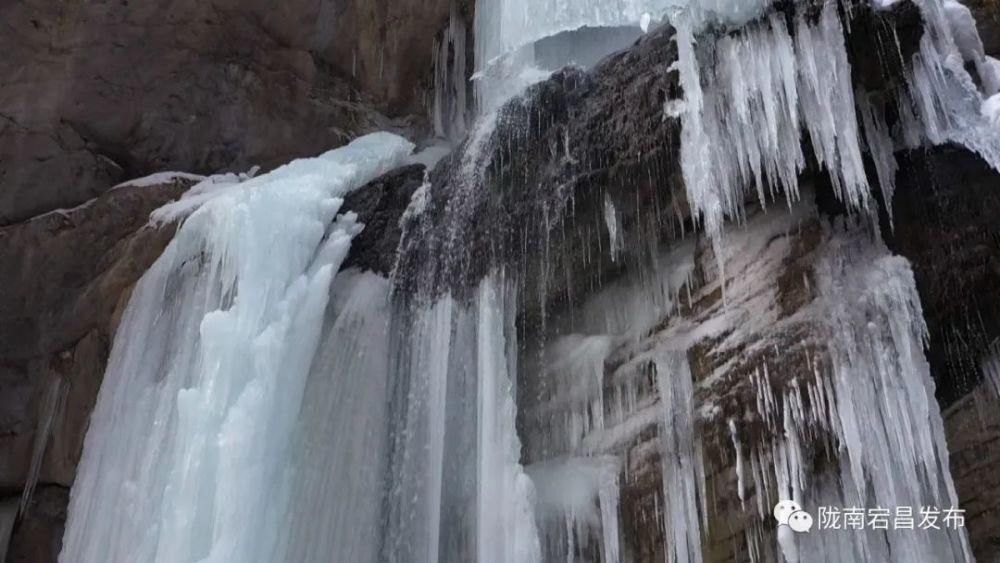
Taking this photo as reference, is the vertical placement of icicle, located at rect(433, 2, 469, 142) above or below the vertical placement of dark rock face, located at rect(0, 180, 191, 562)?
above

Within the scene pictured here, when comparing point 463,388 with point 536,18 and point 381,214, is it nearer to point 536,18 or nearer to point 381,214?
point 381,214

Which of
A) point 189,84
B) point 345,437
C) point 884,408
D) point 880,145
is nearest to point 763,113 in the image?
point 880,145

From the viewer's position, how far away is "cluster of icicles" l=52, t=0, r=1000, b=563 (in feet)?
15.1

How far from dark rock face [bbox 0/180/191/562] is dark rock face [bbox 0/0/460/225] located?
0.57 meters

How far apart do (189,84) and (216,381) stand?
13.8 ft

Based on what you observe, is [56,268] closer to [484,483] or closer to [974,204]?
[484,483]

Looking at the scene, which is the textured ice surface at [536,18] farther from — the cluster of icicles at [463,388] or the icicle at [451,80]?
the cluster of icicles at [463,388]

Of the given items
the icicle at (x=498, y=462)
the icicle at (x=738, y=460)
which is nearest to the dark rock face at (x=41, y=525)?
the icicle at (x=498, y=462)

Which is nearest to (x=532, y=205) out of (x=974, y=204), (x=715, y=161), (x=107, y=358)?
(x=715, y=161)

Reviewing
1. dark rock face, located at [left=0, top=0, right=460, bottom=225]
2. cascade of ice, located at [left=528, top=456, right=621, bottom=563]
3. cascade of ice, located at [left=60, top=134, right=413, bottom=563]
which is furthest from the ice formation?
dark rock face, located at [left=0, top=0, right=460, bottom=225]

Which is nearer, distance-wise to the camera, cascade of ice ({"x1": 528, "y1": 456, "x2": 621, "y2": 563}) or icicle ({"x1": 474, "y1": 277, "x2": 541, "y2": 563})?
icicle ({"x1": 474, "y1": 277, "x2": 541, "y2": 563})

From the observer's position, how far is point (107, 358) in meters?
6.83

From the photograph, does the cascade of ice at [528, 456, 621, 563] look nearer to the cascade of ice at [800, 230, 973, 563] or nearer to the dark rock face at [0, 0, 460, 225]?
the cascade of ice at [800, 230, 973, 563]

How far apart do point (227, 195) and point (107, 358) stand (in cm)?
159
